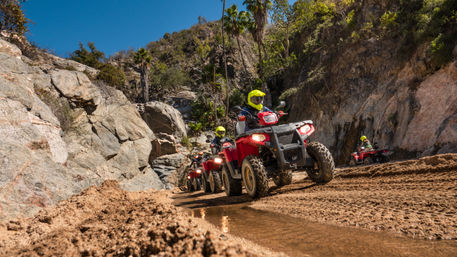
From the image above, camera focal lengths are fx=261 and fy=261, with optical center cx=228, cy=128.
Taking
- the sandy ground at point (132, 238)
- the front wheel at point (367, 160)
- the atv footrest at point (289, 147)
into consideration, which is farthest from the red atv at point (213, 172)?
the front wheel at point (367, 160)

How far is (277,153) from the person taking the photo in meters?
4.66

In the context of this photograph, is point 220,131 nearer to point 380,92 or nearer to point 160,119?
point 380,92

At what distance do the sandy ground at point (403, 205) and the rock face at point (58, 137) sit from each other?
399 cm

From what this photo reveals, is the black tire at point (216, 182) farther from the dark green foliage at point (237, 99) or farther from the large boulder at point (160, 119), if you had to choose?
the dark green foliage at point (237, 99)

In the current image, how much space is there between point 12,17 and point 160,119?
14874 mm

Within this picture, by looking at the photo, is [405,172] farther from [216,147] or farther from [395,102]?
[395,102]

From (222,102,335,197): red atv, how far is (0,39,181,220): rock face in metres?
3.65

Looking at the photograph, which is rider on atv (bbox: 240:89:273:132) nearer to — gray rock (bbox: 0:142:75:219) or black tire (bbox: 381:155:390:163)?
gray rock (bbox: 0:142:75:219)

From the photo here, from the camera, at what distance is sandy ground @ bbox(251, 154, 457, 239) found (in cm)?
203

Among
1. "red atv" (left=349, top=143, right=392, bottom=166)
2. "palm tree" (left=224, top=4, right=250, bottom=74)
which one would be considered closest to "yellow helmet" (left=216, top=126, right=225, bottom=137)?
"red atv" (left=349, top=143, right=392, bottom=166)

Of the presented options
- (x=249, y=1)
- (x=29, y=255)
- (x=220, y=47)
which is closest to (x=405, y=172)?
(x=29, y=255)

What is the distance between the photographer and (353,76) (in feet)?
53.1

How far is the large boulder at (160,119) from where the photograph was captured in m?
26.7

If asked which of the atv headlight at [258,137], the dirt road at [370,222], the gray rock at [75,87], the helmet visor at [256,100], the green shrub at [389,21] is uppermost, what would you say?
the green shrub at [389,21]
